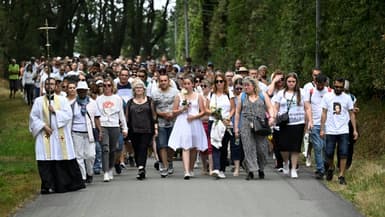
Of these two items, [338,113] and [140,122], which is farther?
[140,122]

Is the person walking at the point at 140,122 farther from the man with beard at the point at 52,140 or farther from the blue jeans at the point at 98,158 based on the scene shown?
the man with beard at the point at 52,140

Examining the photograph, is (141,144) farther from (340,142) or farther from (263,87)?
(263,87)

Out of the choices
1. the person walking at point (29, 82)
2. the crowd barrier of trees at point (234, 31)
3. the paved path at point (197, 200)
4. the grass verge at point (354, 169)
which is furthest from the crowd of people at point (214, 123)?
the person walking at point (29, 82)

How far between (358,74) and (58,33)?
39371mm

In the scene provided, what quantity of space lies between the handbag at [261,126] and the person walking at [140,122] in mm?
1760

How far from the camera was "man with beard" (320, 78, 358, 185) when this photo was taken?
16406 mm

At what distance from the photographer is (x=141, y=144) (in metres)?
17.6

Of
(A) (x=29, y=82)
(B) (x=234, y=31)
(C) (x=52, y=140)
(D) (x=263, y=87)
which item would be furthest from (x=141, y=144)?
(B) (x=234, y=31)

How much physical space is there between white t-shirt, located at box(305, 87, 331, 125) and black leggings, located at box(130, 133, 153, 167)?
281cm

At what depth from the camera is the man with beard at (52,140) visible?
15539mm

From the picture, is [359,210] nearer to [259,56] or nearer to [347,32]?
[347,32]

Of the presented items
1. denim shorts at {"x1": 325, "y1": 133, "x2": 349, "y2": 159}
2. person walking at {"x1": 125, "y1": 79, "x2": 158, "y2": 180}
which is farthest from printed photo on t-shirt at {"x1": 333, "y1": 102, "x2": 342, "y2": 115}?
person walking at {"x1": 125, "y1": 79, "x2": 158, "y2": 180}

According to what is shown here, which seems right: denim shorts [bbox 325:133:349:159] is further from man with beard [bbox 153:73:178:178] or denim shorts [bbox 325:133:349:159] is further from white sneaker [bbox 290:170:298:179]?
man with beard [bbox 153:73:178:178]

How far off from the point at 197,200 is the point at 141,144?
11.3 ft
